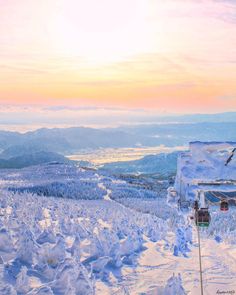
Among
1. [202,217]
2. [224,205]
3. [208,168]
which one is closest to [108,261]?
[224,205]

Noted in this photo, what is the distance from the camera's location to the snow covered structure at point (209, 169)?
52.9 feet

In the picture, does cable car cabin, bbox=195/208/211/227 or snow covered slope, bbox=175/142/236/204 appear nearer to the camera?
cable car cabin, bbox=195/208/211/227

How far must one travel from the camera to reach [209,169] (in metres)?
16.3

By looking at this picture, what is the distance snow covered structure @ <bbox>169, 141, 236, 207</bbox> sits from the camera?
16125 millimetres

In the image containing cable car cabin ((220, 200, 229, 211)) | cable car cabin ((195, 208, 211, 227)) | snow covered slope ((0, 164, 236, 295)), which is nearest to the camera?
cable car cabin ((195, 208, 211, 227))

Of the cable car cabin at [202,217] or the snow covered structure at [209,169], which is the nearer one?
the cable car cabin at [202,217]

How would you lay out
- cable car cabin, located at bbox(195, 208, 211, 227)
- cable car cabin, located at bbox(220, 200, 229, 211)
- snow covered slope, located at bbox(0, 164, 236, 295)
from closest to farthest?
cable car cabin, located at bbox(195, 208, 211, 227), cable car cabin, located at bbox(220, 200, 229, 211), snow covered slope, located at bbox(0, 164, 236, 295)

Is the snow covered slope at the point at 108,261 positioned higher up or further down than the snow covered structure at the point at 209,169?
further down

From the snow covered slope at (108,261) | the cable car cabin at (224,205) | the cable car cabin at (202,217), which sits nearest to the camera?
the cable car cabin at (202,217)

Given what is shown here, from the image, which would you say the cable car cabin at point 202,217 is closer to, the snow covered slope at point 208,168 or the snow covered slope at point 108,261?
the snow covered slope at point 208,168

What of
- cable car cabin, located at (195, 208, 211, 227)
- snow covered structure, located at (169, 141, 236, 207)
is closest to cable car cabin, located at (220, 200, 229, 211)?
snow covered structure, located at (169, 141, 236, 207)

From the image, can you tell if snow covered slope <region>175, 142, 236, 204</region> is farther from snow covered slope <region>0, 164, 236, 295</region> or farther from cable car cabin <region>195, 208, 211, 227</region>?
cable car cabin <region>195, 208, 211, 227</region>

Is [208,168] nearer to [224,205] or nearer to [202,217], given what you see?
[224,205]

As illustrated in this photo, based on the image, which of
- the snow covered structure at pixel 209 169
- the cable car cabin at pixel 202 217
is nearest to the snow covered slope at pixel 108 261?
the snow covered structure at pixel 209 169
